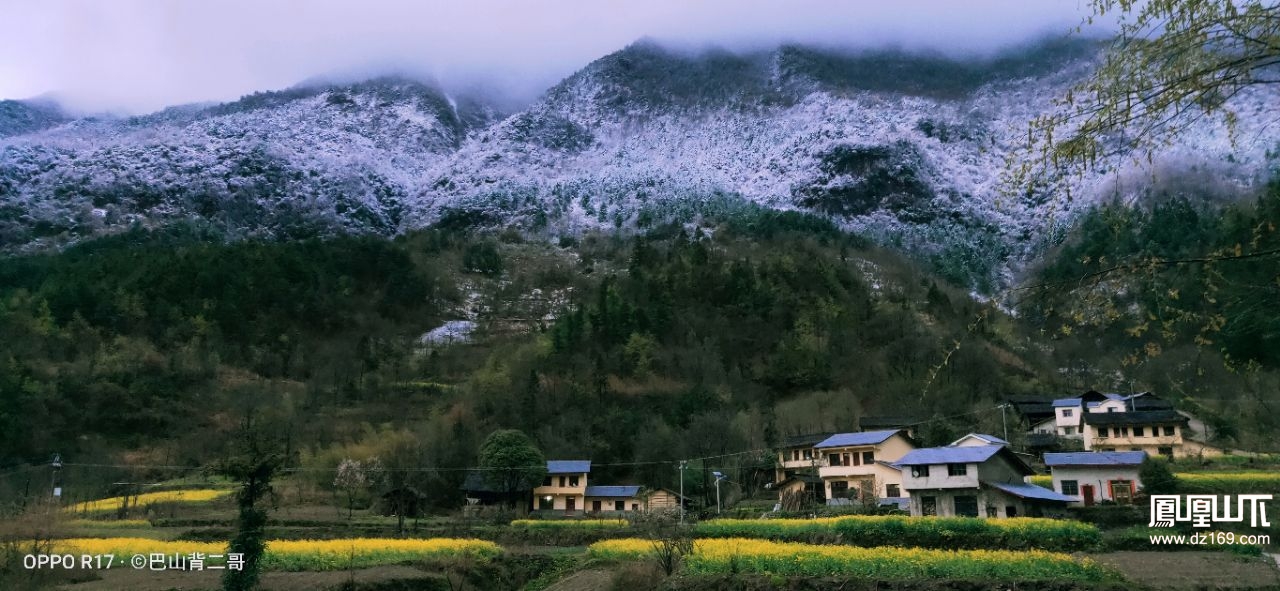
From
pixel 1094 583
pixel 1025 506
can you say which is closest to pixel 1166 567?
pixel 1094 583

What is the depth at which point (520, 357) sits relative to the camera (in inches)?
3108

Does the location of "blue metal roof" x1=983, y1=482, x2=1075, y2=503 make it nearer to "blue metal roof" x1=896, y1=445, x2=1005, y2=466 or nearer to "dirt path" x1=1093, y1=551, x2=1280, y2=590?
"blue metal roof" x1=896, y1=445, x2=1005, y2=466

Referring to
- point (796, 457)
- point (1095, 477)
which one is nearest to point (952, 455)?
point (1095, 477)

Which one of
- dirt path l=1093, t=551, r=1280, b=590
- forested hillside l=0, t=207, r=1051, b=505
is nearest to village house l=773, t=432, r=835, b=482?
forested hillside l=0, t=207, r=1051, b=505

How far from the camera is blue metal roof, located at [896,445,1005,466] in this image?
3092 cm

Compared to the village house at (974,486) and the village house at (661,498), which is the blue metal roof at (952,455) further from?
the village house at (661,498)

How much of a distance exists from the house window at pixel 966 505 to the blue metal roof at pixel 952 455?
60.1 inches

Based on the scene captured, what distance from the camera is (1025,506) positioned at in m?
29.7

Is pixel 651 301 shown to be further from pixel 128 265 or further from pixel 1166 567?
pixel 1166 567

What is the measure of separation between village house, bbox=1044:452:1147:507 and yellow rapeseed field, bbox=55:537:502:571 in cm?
2539

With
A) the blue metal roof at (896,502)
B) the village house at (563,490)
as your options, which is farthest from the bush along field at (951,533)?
the village house at (563,490)

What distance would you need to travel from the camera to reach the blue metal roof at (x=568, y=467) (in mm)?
50188

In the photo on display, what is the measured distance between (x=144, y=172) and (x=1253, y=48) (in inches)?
6925

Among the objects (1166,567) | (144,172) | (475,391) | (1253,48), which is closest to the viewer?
(1253,48)
